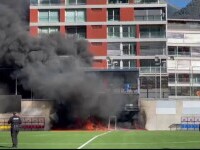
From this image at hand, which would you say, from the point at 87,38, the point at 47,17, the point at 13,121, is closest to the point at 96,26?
the point at 87,38

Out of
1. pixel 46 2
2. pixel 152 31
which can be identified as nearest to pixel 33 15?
pixel 46 2

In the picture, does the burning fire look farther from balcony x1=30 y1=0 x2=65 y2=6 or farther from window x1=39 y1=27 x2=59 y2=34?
balcony x1=30 y1=0 x2=65 y2=6

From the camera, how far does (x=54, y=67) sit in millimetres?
73000

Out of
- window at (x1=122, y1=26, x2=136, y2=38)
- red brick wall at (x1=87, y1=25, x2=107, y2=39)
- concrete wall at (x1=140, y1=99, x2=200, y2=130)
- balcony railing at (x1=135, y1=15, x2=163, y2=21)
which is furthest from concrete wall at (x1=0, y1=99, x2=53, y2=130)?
balcony railing at (x1=135, y1=15, x2=163, y2=21)

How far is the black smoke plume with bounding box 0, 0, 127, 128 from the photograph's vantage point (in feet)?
224

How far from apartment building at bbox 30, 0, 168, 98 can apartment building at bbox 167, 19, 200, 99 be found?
10.5 meters

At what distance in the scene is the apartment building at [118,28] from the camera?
88.8 metres

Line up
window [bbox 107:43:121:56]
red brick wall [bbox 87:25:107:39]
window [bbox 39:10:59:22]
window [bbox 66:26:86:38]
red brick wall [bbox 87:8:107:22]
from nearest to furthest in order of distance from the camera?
red brick wall [bbox 87:25:107:39], red brick wall [bbox 87:8:107:22], window [bbox 107:43:121:56], window [bbox 66:26:86:38], window [bbox 39:10:59:22]

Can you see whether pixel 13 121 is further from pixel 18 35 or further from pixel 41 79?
pixel 18 35

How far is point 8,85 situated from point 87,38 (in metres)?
19.0

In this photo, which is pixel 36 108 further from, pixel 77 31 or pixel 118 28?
pixel 118 28

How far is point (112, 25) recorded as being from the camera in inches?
3529

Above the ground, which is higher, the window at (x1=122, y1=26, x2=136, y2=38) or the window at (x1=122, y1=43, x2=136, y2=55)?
the window at (x1=122, y1=26, x2=136, y2=38)

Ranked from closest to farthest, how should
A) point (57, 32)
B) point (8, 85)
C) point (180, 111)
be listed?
point (180, 111) → point (8, 85) → point (57, 32)
